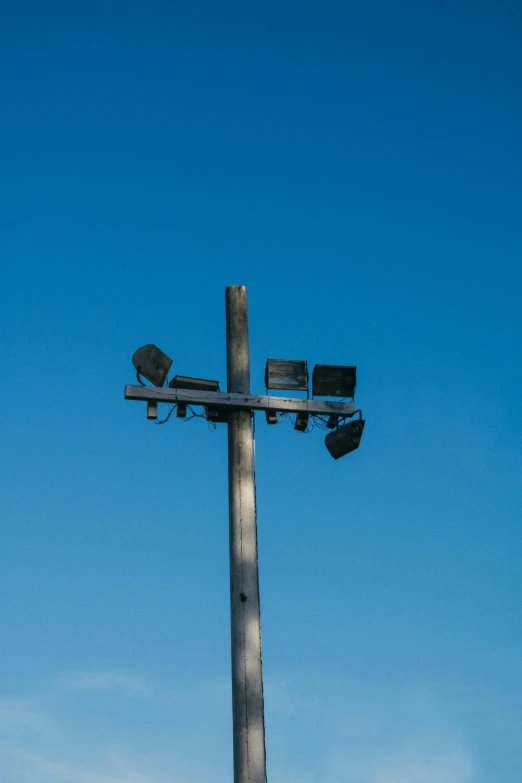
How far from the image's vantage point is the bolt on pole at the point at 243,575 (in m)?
10.9

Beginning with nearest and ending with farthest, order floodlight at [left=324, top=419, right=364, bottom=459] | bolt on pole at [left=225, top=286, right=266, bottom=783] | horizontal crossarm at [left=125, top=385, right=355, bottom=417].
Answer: bolt on pole at [left=225, top=286, right=266, bottom=783] → horizontal crossarm at [left=125, top=385, right=355, bottom=417] → floodlight at [left=324, top=419, right=364, bottom=459]

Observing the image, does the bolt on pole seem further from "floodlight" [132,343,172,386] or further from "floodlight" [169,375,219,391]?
"floodlight" [132,343,172,386]

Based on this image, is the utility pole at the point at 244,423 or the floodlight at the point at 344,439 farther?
the floodlight at the point at 344,439

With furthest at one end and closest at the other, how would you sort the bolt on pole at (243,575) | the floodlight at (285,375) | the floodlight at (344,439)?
the floodlight at (285,375), the floodlight at (344,439), the bolt on pole at (243,575)

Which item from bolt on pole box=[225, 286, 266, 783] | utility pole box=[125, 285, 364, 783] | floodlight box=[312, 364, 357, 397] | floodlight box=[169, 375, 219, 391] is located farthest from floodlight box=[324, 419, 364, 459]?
floodlight box=[169, 375, 219, 391]

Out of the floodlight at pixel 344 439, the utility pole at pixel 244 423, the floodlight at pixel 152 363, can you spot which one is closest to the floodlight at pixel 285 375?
the utility pole at pixel 244 423

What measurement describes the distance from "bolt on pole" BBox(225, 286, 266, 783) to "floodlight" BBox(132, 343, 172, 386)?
2.55 ft

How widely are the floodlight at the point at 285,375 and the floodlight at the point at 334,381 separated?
0.14 meters

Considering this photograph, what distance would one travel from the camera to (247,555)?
11750 millimetres

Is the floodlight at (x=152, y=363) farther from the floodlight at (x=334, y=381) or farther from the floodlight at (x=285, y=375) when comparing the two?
the floodlight at (x=334, y=381)

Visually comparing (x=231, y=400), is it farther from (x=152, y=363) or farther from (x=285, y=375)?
(x=152, y=363)

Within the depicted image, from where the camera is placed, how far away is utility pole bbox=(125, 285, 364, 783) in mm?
11031

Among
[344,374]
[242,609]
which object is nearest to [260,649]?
[242,609]

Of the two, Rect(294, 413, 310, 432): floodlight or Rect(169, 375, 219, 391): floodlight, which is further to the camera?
Rect(294, 413, 310, 432): floodlight
